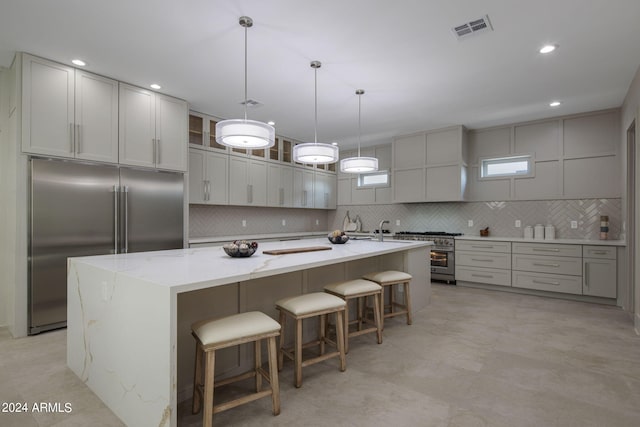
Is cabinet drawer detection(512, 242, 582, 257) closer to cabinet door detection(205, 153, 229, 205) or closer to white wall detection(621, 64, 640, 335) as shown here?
white wall detection(621, 64, 640, 335)

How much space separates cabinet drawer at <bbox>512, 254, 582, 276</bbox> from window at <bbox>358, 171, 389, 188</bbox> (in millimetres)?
2928

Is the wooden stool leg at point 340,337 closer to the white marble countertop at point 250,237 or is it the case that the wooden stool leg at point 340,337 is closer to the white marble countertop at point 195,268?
the white marble countertop at point 195,268

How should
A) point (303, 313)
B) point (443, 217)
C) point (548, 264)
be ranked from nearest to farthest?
1. point (303, 313)
2. point (548, 264)
3. point (443, 217)

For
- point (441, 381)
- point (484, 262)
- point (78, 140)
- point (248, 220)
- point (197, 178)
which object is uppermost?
point (78, 140)

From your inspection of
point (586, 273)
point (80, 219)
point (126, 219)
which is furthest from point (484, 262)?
point (80, 219)

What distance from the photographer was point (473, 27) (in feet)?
8.85

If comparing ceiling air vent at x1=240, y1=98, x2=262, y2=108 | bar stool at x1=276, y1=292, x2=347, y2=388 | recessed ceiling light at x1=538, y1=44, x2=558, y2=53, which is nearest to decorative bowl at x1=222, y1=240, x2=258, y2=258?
bar stool at x1=276, y1=292, x2=347, y2=388

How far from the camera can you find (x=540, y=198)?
513cm

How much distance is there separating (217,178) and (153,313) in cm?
380

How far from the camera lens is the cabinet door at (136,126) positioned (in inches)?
148

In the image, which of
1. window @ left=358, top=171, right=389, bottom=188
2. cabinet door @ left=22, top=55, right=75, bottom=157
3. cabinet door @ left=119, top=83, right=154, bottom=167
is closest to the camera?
cabinet door @ left=22, top=55, right=75, bottom=157

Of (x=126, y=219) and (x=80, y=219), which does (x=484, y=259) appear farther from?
(x=80, y=219)

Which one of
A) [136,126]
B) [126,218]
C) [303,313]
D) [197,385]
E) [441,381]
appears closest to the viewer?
[197,385]

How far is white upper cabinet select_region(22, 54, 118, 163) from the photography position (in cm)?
313
